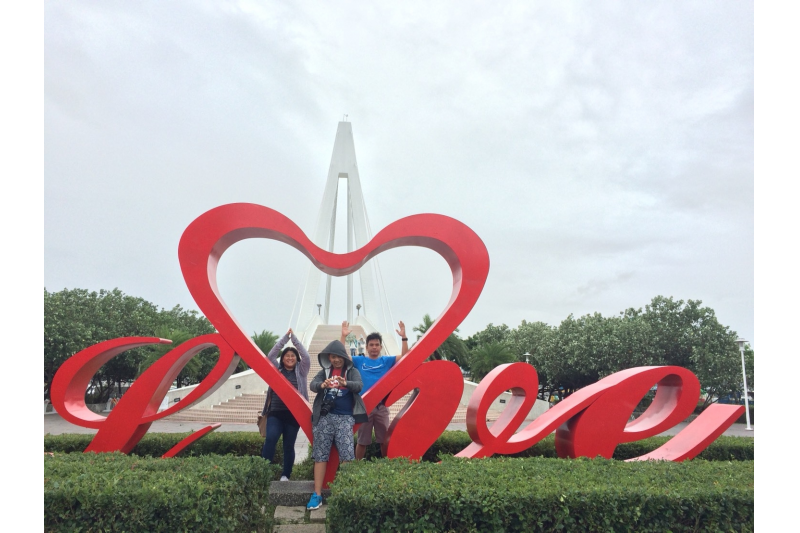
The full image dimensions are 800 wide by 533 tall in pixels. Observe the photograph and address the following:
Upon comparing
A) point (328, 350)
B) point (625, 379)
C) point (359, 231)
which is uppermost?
point (359, 231)

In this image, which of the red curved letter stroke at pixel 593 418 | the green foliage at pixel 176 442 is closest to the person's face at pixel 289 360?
the green foliage at pixel 176 442

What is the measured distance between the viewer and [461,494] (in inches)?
128

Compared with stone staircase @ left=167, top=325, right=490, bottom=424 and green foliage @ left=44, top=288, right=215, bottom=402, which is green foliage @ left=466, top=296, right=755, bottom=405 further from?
green foliage @ left=44, top=288, right=215, bottom=402

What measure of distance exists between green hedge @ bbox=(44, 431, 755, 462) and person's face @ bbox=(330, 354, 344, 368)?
1906 mm

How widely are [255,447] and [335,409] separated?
2630 mm

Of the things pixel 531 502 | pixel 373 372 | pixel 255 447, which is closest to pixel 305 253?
pixel 373 372

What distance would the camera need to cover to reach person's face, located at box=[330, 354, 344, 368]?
4.70 metres

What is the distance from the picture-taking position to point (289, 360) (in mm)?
5363

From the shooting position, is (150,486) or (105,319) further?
(105,319)

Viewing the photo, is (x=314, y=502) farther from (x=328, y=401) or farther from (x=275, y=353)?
(x=275, y=353)
